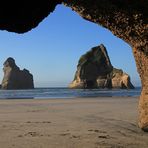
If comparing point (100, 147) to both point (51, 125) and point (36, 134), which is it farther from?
point (51, 125)

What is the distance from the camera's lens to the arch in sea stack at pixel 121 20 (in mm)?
4020

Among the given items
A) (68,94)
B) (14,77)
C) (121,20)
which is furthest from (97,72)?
(121,20)

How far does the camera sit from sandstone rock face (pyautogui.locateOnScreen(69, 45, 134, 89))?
4350 inches

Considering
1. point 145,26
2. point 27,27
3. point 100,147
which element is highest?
point 145,26

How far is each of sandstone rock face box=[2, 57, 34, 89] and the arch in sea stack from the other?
131789 mm

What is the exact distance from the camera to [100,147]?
8.41 m

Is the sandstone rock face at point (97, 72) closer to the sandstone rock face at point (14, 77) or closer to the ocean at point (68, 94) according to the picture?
the sandstone rock face at point (14, 77)

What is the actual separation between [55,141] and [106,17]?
3.28 meters

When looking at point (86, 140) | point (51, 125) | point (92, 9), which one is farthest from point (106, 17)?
point (51, 125)

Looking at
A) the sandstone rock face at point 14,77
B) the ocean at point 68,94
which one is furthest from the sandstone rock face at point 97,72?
the ocean at point 68,94

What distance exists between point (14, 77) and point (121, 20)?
135 meters

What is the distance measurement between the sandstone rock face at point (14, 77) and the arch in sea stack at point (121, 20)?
132 m

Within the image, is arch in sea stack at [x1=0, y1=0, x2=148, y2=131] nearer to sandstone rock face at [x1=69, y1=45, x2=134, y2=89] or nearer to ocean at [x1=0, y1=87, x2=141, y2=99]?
ocean at [x1=0, y1=87, x2=141, y2=99]

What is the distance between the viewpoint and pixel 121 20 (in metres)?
8.95
